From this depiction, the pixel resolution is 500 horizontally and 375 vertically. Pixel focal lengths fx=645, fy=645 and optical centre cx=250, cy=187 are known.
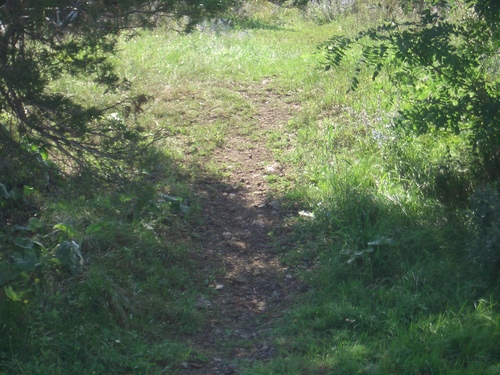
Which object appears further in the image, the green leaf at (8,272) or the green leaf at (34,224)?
the green leaf at (34,224)

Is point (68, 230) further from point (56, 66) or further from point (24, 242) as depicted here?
point (56, 66)

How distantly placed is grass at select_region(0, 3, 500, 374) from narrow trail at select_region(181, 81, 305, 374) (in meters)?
0.13

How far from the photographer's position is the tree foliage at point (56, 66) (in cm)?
471

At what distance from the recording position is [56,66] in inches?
197

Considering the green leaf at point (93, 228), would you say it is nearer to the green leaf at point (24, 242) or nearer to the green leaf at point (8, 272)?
the green leaf at point (24, 242)

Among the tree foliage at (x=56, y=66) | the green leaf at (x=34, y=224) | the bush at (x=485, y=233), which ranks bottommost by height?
the green leaf at (x=34, y=224)

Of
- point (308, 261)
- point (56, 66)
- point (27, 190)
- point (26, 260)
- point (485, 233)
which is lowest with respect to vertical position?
point (308, 261)

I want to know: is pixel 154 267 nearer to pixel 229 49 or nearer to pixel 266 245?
pixel 266 245

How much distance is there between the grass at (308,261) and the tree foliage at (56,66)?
425 millimetres

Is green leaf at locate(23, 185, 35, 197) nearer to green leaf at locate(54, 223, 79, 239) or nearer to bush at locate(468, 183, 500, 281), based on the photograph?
green leaf at locate(54, 223, 79, 239)

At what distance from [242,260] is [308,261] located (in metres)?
0.65

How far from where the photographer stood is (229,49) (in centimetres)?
1257

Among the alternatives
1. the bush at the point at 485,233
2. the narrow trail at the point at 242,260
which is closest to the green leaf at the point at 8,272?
the narrow trail at the point at 242,260

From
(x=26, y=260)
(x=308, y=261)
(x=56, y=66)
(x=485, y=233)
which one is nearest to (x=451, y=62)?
(x=485, y=233)
